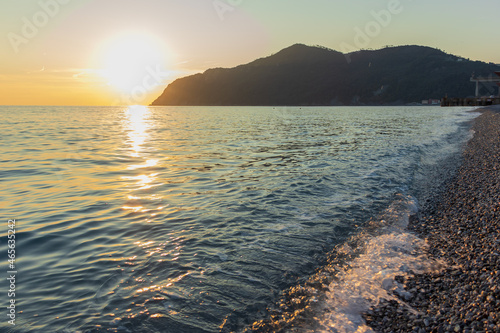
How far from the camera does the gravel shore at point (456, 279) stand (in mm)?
5008

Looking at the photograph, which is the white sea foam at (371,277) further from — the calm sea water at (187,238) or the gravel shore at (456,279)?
the gravel shore at (456,279)

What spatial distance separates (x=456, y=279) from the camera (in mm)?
6301

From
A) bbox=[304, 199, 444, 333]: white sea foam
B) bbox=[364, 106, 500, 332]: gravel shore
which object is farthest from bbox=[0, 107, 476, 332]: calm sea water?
bbox=[364, 106, 500, 332]: gravel shore

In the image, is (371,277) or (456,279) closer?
(456,279)

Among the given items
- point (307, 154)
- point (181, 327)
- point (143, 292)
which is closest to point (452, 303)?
point (181, 327)

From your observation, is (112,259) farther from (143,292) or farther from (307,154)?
(307,154)

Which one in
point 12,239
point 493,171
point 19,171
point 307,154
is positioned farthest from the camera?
point 307,154

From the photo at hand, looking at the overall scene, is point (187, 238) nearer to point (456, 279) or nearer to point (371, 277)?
point (371, 277)

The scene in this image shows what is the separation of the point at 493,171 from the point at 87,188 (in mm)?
19413

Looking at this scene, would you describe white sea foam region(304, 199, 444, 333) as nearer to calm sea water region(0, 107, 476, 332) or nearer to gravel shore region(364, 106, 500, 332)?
calm sea water region(0, 107, 476, 332)

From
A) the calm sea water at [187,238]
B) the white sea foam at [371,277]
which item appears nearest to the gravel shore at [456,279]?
the white sea foam at [371,277]

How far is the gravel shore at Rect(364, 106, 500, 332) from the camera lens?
5008 millimetres

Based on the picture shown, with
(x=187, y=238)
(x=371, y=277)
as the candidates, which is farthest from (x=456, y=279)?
(x=187, y=238)

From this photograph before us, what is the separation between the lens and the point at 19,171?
18.8 m
